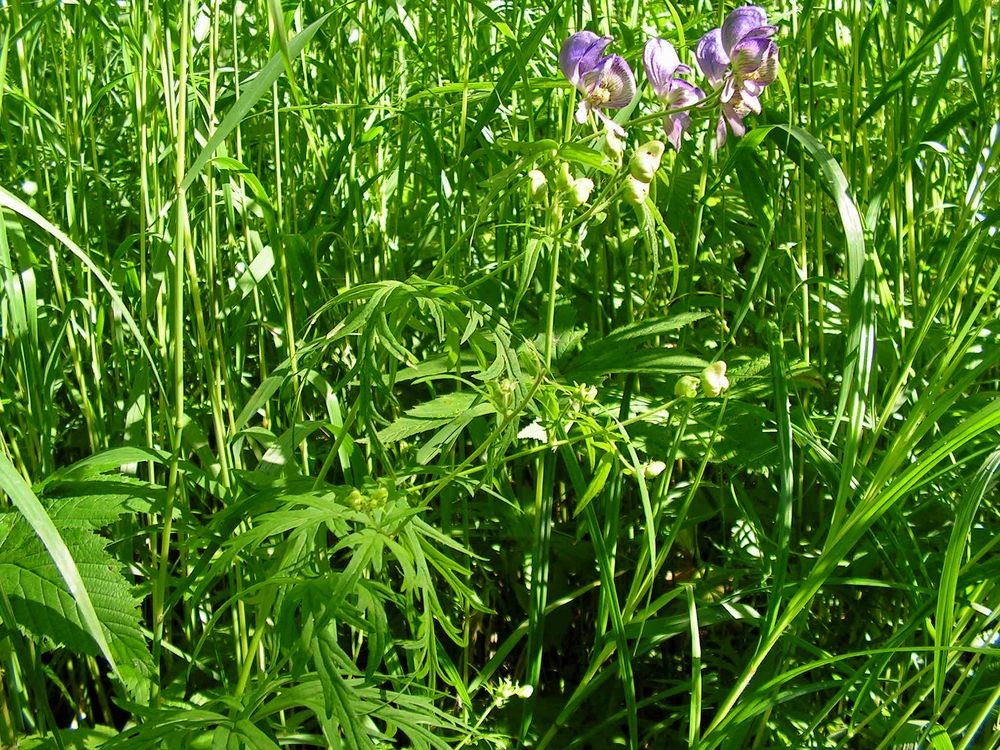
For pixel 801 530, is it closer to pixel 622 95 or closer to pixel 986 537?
pixel 986 537

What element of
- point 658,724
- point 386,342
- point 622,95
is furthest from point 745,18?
point 658,724

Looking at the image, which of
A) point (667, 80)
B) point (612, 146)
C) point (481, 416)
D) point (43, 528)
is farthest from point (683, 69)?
point (43, 528)

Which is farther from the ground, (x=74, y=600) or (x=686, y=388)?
(x=686, y=388)

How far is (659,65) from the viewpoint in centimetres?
99

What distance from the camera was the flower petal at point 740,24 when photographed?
0.98 meters

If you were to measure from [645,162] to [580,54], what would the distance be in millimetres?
182

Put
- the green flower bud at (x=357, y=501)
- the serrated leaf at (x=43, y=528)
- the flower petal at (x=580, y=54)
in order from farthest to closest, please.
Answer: the flower petal at (x=580, y=54) → the green flower bud at (x=357, y=501) → the serrated leaf at (x=43, y=528)

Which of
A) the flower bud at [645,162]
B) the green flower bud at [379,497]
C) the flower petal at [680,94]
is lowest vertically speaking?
the green flower bud at [379,497]

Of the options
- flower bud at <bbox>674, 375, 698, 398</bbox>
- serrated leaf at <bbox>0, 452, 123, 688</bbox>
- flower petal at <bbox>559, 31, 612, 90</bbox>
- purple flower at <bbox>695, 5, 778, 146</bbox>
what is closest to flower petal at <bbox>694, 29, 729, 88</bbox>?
purple flower at <bbox>695, 5, 778, 146</bbox>

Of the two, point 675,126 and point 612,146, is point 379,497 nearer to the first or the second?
point 612,146

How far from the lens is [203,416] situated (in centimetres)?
141

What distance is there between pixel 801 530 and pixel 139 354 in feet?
3.22

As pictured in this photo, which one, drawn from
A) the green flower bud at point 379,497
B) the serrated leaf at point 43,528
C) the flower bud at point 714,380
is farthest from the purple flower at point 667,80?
the serrated leaf at point 43,528

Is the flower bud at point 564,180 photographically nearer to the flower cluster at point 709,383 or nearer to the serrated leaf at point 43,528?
the flower cluster at point 709,383
